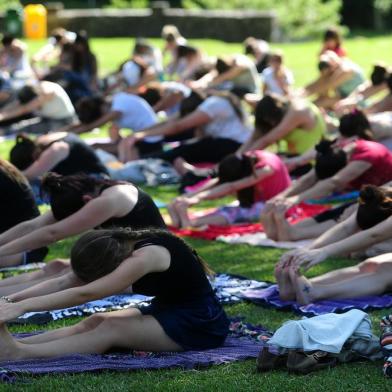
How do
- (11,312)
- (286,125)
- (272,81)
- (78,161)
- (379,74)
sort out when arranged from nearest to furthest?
(11,312) < (78,161) < (286,125) < (379,74) < (272,81)

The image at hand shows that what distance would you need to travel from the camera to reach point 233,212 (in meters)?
9.08

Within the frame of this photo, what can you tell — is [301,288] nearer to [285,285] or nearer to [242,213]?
[285,285]

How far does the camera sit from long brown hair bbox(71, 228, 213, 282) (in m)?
5.07

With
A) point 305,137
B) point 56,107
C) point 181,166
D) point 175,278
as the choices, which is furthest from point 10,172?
point 56,107

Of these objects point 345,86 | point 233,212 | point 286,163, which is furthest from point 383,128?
point 345,86

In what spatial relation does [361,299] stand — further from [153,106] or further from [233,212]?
[153,106]

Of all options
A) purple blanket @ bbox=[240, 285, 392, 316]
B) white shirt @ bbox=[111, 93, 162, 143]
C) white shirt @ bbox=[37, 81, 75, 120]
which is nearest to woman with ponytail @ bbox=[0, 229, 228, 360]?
purple blanket @ bbox=[240, 285, 392, 316]

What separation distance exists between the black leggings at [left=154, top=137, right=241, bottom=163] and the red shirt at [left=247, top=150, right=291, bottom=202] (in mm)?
2052

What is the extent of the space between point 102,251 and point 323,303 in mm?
1761

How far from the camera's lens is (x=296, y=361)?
4941mm

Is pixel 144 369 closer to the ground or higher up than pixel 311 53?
higher up

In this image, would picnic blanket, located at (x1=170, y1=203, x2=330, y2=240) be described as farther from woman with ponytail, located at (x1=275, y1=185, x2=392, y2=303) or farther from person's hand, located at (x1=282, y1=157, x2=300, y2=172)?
woman with ponytail, located at (x1=275, y1=185, x2=392, y2=303)

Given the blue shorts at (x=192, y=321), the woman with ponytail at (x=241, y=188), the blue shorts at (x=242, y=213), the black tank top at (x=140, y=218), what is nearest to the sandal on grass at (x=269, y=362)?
the blue shorts at (x=192, y=321)

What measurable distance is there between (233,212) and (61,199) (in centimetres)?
265
